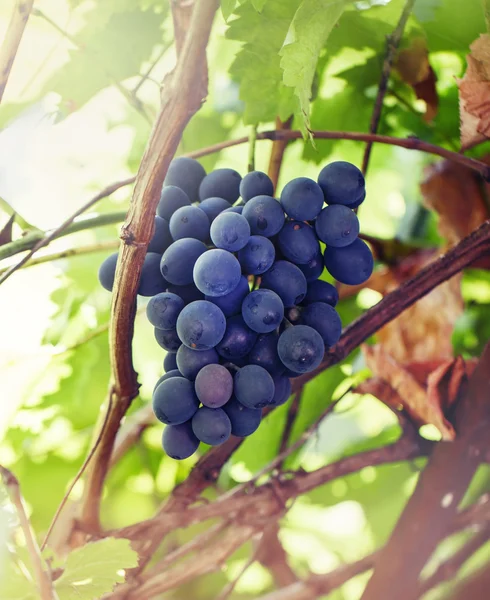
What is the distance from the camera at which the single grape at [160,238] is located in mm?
594

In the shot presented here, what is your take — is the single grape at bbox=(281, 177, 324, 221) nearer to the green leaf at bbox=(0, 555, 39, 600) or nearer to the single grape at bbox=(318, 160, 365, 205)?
the single grape at bbox=(318, 160, 365, 205)

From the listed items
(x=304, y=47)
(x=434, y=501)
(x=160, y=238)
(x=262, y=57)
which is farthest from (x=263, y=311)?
(x=434, y=501)

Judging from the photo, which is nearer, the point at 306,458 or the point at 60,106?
the point at 60,106

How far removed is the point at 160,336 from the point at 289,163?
0.61m

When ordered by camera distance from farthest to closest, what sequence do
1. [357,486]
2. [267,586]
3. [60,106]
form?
[267,586] → [357,486] → [60,106]

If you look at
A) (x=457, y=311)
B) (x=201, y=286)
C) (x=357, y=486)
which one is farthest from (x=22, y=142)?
(x=357, y=486)

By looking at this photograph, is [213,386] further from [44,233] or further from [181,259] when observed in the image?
[44,233]

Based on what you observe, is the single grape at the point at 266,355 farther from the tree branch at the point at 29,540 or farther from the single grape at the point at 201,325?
the tree branch at the point at 29,540

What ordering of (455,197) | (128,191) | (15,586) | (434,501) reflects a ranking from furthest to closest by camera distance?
(128,191), (455,197), (434,501), (15,586)

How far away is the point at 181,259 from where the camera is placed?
542 mm

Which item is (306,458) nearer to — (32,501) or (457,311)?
(457,311)

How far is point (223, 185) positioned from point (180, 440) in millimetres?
270

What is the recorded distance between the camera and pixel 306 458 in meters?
1.15

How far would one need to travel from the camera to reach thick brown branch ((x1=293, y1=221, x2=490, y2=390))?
672 millimetres
